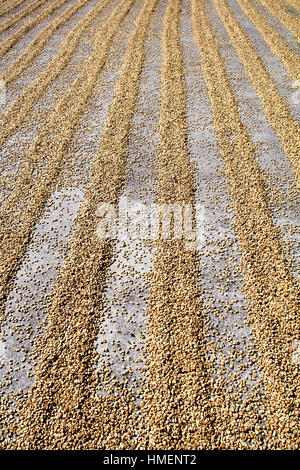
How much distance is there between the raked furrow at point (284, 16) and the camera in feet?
39.0

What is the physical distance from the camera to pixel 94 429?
147 inches

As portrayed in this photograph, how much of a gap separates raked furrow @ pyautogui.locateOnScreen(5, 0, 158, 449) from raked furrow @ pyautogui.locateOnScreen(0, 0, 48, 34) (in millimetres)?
8980

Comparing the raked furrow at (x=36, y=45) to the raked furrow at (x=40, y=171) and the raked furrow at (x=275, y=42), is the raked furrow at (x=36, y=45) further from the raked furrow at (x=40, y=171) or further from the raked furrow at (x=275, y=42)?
the raked furrow at (x=275, y=42)

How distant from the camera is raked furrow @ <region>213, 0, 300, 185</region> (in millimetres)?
7336

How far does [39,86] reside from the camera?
931 centimetres

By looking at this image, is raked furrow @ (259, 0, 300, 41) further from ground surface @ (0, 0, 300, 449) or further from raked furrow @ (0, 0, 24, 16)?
raked furrow @ (0, 0, 24, 16)

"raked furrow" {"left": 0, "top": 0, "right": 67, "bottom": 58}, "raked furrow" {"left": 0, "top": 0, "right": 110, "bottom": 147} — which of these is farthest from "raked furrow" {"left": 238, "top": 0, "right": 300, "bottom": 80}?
"raked furrow" {"left": 0, "top": 0, "right": 67, "bottom": 58}

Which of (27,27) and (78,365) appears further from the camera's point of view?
(27,27)

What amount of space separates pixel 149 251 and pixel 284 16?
11.3 meters

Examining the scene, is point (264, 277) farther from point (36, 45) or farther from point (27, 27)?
point (27, 27)

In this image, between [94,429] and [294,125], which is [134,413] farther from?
[294,125]

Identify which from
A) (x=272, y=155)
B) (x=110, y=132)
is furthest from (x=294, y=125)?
(x=110, y=132)

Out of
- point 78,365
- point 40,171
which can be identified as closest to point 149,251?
point 78,365
